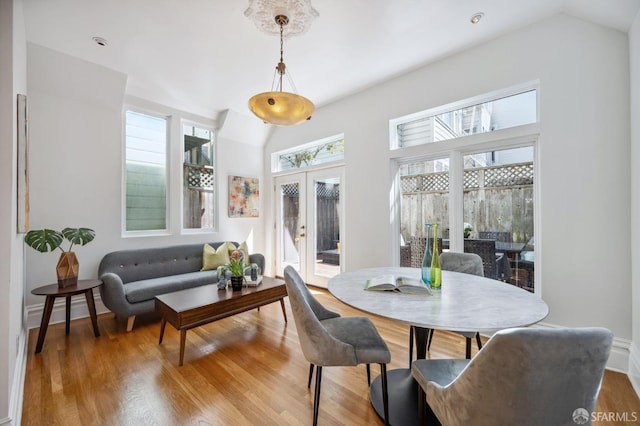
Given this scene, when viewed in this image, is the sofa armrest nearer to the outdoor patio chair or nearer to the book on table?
the book on table

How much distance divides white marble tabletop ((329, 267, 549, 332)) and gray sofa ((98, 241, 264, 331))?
2381 mm

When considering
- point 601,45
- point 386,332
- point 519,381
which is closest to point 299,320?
point 519,381

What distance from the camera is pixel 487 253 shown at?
2.94m

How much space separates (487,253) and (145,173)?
15.2 ft

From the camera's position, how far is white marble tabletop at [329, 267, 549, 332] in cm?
114

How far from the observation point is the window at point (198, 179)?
4344mm

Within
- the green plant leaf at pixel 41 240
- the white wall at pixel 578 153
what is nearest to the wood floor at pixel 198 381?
the white wall at pixel 578 153

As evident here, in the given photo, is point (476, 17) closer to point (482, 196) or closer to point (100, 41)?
point (482, 196)

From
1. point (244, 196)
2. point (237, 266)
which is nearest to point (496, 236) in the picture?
point (237, 266)

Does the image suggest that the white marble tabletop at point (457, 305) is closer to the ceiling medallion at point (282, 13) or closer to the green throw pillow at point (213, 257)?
the ceiling medallion at point (282, 13)

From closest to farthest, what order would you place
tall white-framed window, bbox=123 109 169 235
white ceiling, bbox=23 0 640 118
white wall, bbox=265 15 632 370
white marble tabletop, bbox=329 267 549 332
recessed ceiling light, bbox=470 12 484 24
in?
white marble tabletop, bbox=329 267 549 332, white wall, bbox=265 15 632 370, white ceiling, bbox=23 0 640 118, recessed ceiling light, bbox=470 12 484 24, tall white-framed window, bbox=123 109 169 235

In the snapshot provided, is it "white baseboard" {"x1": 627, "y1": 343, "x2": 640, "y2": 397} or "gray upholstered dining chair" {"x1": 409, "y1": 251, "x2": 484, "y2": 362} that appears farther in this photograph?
"gray upholstered dining chair" {"x1": 409, "y1": 251, "x2": 484, "y2": 362}

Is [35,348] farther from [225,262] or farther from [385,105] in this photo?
[385,105]

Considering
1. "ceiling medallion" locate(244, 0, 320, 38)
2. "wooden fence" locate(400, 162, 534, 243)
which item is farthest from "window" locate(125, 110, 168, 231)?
"wooden fence" locate(400, 162, 534, 243)
